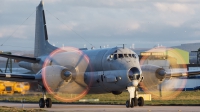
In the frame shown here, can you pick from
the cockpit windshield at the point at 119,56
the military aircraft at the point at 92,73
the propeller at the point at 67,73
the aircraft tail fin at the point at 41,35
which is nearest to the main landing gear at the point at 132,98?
the military aircraft at the point at 92,73

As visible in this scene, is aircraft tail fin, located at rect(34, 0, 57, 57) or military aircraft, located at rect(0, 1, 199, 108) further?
aircraft tail fin, located at rect(34, 0, 57, 57)

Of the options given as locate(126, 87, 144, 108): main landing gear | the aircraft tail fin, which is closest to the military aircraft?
locate(126, 87, 144, 108): main landing gear

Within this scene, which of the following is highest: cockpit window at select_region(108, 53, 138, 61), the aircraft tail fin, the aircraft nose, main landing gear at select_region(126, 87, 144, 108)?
the aircraft tail fin

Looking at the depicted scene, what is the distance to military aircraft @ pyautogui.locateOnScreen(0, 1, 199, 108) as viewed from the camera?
33.5 metres

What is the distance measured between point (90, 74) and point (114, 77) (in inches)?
132

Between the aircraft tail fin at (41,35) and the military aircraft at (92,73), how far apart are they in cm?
490

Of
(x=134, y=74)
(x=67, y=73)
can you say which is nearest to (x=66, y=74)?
(x=67, y=73)

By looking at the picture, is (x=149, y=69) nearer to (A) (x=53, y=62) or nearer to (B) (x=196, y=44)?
(A) (x=53, y=62)

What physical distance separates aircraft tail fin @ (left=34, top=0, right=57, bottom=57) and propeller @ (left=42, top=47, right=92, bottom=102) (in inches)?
244

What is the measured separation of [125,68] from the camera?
Result: 3319 centimetres

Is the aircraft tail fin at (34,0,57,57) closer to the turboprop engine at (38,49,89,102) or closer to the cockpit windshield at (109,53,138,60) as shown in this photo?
the turboprop engine at (38,49,89,102)

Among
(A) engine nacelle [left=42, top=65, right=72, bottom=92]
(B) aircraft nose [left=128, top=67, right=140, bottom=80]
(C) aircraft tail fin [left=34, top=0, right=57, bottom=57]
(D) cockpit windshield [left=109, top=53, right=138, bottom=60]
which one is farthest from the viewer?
(C) aircraft tail fin [left=34, top=0, right=57, bottom=57]

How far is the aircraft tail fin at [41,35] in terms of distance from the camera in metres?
46.6


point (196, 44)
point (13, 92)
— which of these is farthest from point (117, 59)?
point (196, 44)
